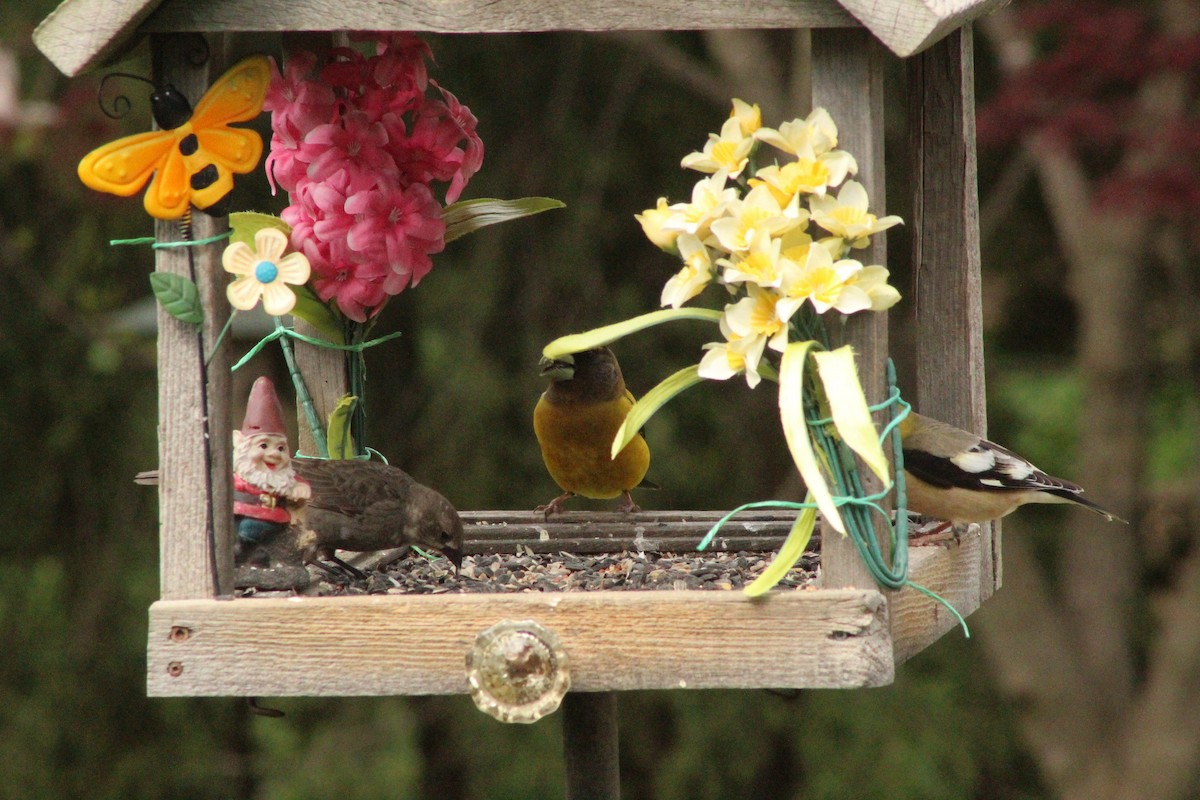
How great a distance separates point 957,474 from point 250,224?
134cm

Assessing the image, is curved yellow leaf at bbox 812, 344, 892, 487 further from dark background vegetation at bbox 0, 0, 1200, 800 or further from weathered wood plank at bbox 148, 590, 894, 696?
dark background vegetation at bbox 0, 0, 1200, 800

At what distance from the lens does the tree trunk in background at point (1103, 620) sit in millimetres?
6301

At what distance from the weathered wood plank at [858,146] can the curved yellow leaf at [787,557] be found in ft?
0.09

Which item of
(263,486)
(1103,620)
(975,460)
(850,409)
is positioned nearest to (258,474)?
(263,486)

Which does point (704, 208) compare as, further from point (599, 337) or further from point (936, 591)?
point (936, 591)

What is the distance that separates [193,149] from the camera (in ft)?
7.78

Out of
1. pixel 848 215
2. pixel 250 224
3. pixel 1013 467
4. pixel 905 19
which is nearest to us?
pixel 905 19

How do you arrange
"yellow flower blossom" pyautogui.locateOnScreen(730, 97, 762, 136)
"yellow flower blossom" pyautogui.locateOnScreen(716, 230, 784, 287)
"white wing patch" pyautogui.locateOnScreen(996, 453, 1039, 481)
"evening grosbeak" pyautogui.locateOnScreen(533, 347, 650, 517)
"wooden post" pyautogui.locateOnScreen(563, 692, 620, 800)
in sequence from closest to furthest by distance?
"yellow flower blossom" pyautogui.locateOnScreen(716, 230, 784, 287) < "yellow flower blossom" pyautogui.locateOnScreen(730, 97, 762, 136) < "wooden post" pyautogui.locateOnScreen(563, 692, 620, 800) < "white wing patch" pyautogui.locateOnScreen(996, 453, 1039, 481) < "evening grosbeak" pyautogui.locateOnScreen(533, 347, 650, 517)

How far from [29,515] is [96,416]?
49 cm

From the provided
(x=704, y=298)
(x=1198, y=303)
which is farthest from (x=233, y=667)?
(x=1198, y=303)

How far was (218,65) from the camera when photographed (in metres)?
2.41

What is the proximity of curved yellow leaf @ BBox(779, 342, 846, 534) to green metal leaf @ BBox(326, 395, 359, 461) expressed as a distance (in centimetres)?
117

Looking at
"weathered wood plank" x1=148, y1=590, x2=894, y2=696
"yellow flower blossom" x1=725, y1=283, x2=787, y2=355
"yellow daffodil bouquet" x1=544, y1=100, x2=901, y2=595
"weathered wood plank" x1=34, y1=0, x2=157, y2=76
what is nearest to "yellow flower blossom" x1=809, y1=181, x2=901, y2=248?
"yellow daffodil bouquet" x1=544, y1=100, x2=901, y2=595

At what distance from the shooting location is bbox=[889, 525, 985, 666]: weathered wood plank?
246cm
